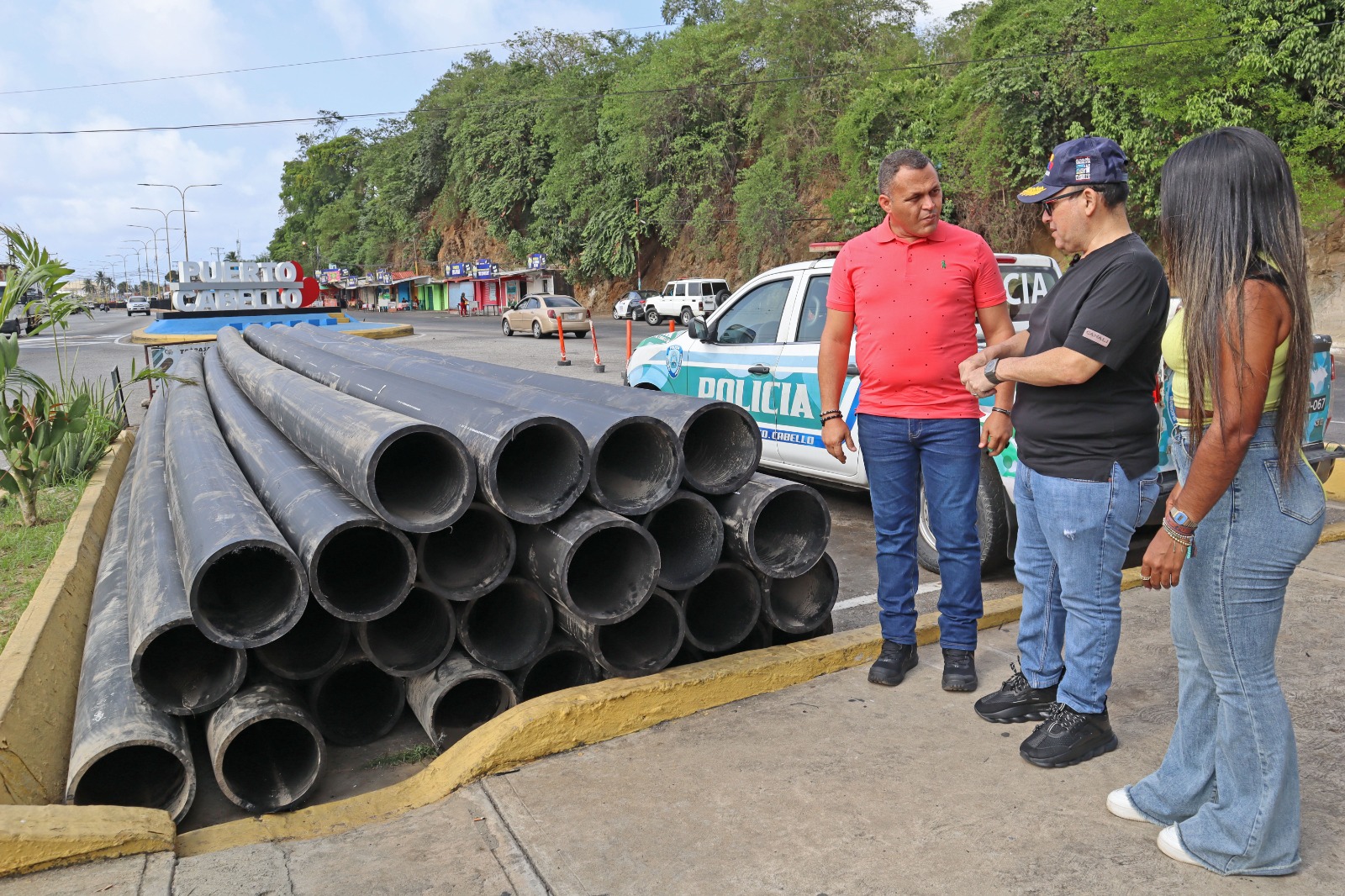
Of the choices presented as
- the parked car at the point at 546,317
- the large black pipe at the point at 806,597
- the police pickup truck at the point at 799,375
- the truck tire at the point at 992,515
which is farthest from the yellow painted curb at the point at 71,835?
the parked car at the point at 546,317

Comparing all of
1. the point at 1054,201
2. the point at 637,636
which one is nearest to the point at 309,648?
the point at 637,636

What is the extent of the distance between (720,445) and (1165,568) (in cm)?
203

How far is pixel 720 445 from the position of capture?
4203 millimetres

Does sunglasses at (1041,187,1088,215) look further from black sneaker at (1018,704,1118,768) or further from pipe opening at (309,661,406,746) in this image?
pipe opening at (309,661,406,746)

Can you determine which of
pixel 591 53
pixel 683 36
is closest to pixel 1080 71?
pixel 683 36

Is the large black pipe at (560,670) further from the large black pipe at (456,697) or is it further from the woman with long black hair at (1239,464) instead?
the woman with long black hair at (1239,464)

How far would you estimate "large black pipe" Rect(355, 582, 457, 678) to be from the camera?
376 centimetres

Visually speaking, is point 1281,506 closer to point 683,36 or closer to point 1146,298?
point 1146,298

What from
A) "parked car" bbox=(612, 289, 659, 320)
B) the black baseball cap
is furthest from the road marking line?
"parked car" bbox=(612, 289, 659, 320)

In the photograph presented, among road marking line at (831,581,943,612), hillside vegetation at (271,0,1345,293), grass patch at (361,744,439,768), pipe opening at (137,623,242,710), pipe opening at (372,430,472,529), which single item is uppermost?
hillside vegetation at (271,0,1345,293)

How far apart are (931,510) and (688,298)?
3598cm

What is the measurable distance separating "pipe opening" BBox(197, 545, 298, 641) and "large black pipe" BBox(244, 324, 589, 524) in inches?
29.4

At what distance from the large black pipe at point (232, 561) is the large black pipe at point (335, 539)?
7 cm

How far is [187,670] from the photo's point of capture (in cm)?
370
